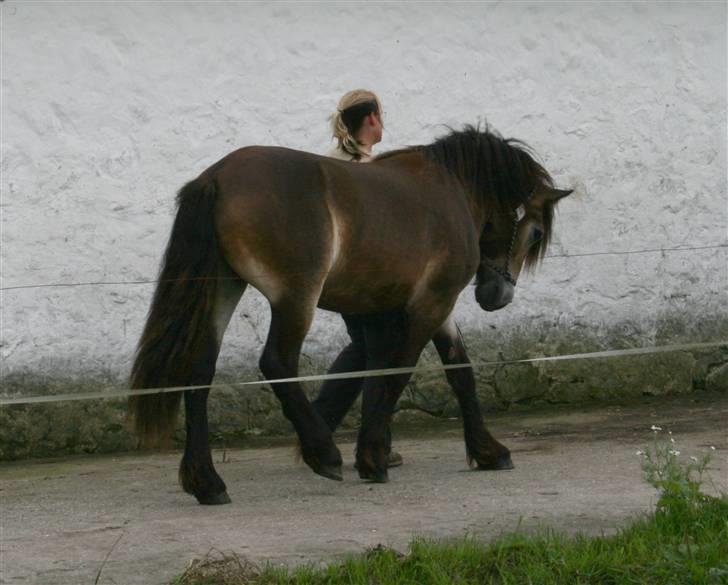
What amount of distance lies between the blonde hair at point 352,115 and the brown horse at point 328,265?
251 millimetres

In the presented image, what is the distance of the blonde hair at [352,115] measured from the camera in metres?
6.45

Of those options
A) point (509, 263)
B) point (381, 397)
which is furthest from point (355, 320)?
point (509, 263)

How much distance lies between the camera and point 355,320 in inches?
259

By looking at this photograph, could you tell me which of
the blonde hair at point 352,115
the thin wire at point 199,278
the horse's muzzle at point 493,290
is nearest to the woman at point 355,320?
the blonde hair at point 352,115

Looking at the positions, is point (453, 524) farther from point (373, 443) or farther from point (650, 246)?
point (650, 246)

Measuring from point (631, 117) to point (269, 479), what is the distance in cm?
341

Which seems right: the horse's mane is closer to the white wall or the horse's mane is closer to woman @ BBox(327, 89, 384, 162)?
woman @ BBox(327, 89, 384, 162)

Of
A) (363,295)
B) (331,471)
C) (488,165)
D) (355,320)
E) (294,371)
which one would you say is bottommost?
(331,471)

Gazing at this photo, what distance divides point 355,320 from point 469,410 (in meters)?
0.70

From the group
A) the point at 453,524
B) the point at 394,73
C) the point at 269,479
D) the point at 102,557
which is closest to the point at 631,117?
the point at 394,73

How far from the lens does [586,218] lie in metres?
8.20

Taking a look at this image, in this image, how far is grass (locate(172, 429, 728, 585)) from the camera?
14.3 feet

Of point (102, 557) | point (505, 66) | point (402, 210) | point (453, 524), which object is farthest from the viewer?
point (505, 66)

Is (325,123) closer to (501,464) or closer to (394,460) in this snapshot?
(394,460)
